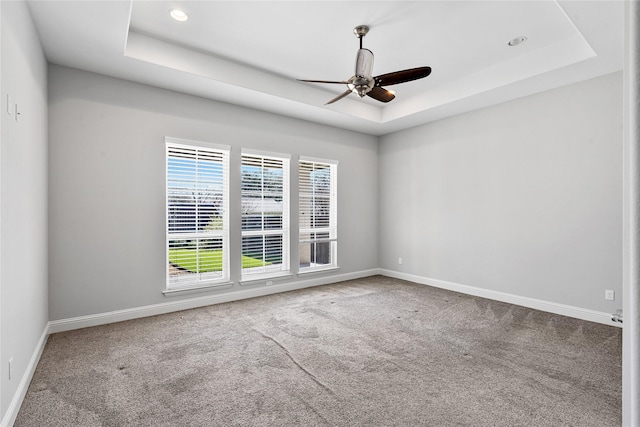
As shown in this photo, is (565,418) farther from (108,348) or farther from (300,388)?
(108,348)

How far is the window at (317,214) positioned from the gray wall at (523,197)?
1.28 meters

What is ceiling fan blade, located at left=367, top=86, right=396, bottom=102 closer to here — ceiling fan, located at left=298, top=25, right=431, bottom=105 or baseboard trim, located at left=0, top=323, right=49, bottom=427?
ceiling fan, located at left=298, top=25, right=431, bottom=105

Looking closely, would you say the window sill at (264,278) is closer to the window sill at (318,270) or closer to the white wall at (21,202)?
the window sill at (318,270)

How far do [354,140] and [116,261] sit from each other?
4.38 meters

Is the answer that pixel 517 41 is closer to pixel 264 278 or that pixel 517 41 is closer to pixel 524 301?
pixel 524 301

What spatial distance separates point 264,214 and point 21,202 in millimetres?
3098

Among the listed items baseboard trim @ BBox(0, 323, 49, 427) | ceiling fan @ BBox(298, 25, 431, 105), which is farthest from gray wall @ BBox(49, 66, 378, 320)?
ceiling fan @ BBox(298, 25, 431, 105)

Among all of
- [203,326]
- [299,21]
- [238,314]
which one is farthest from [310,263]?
[299,21]

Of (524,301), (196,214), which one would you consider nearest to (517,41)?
(524,301)

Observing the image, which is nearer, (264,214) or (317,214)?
(264,214)

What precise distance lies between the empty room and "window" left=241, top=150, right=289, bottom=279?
0.04m

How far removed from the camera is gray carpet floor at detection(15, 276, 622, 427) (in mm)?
2232

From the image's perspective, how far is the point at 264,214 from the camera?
5293 mm

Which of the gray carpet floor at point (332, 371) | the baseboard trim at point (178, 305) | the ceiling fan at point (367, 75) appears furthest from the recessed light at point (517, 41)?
the baseboard trim at point (178, 305)
